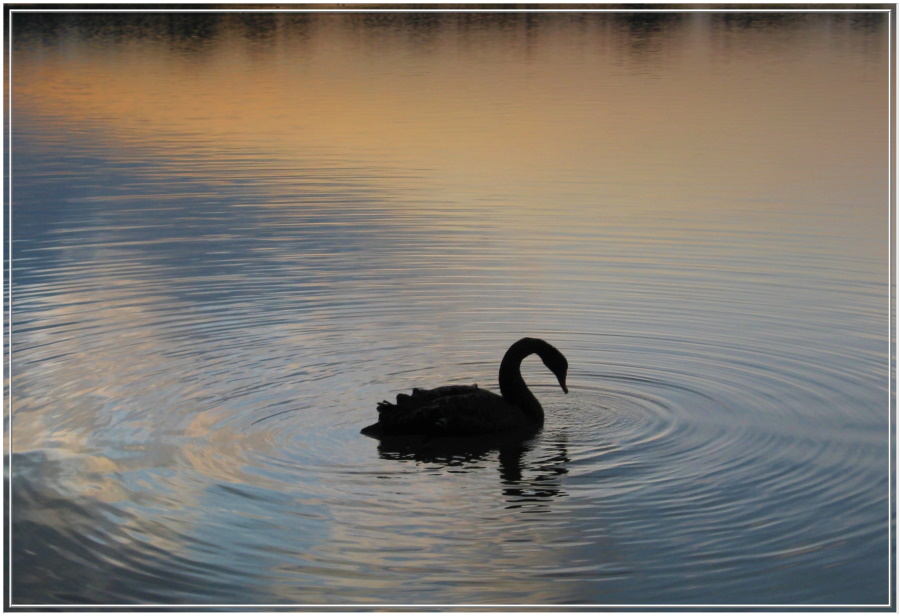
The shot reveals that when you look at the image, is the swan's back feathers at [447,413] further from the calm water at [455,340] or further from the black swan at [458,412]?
the calm water at [455,340]

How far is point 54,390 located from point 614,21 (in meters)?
28.5

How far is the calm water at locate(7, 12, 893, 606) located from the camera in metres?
5.91

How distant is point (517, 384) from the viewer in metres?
7.94

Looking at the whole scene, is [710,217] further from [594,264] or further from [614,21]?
[614,21]

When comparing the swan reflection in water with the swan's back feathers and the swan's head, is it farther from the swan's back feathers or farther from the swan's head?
the swan's head

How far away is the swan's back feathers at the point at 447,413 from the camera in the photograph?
7406mm

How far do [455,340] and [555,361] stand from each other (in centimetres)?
178

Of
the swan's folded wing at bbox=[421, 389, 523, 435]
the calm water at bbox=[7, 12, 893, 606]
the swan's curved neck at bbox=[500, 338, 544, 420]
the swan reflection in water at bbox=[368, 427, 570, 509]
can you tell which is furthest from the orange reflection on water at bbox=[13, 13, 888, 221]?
the swan reflection in water at bbox=[368, 427, 570, 509]

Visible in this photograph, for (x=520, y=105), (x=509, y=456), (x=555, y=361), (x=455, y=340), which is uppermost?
(x=520, y=105)

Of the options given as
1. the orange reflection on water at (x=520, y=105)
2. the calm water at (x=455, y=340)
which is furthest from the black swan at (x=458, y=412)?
the orange reflection on water at (x=520, y=105)

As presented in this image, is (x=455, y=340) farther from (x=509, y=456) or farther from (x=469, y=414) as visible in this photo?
(x=509, y=456)

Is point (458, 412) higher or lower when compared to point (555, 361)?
lower

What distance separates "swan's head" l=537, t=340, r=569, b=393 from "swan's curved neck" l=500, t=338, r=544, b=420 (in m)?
0.08

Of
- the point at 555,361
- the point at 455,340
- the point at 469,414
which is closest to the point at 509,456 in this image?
the point at 469,414
